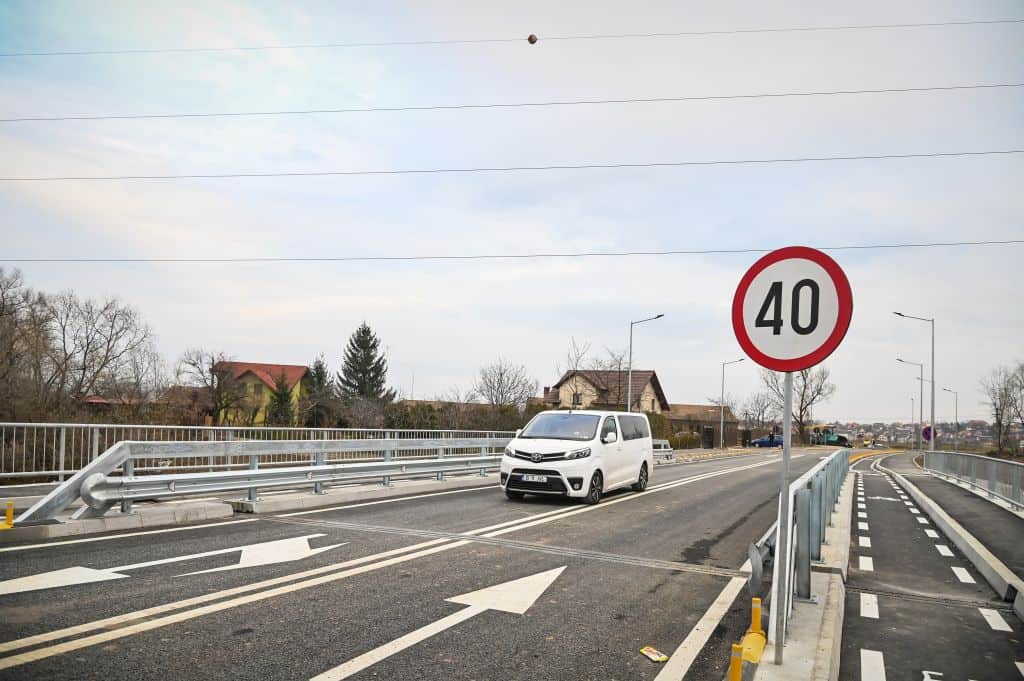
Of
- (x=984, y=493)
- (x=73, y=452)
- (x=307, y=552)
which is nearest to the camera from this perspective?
(x=307, y=552)

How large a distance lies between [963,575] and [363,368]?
71.8m

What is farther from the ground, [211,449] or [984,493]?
[211,449]

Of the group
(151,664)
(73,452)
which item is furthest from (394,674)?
(73,452)

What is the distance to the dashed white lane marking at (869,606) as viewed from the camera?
6422 mm

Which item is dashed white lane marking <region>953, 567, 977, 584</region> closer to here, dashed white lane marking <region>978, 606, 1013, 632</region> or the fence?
dashed white lane marking <region>978, 606, 1013, 632</region>

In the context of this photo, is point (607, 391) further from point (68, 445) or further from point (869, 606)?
point (869, 606)

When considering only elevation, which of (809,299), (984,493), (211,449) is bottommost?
(984,493)

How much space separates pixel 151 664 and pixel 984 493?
20.1m

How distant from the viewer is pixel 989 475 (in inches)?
705

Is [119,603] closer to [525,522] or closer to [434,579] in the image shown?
[434,579]

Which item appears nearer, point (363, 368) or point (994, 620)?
point (994, 620)

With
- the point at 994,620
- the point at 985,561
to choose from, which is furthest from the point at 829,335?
the point at 985,561

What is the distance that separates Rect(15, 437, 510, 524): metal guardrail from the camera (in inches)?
355

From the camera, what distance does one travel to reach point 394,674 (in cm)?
435
